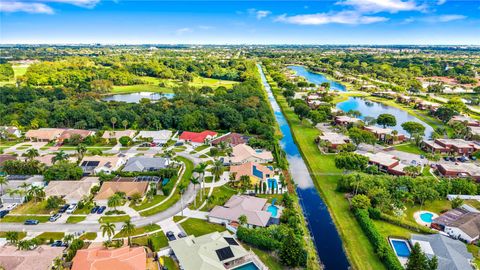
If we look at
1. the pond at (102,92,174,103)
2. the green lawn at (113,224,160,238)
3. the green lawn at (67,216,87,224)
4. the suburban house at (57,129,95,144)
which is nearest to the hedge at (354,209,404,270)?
the green lawn at (113,224,160,238)

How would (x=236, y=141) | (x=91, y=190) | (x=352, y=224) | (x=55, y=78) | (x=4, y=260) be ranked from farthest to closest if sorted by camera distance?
1. (x=55, y=78)
2. (x=236, y=141)
3. (x=91, y=190)
4. (x=352, y=224)
5. (x=4, y=260)

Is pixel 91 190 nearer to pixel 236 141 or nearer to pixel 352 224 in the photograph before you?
pixel 236 141

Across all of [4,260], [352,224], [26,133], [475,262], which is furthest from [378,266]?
[26,133]

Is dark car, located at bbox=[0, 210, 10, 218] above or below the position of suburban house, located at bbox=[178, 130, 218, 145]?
below

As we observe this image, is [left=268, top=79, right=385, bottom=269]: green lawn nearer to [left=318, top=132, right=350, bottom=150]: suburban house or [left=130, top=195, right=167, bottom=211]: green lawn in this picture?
[left=318, top=132, right=350, bottom=150]: suburban house

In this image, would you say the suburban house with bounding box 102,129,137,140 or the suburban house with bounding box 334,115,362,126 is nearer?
the suburban house with bounding box 102,129,137,140

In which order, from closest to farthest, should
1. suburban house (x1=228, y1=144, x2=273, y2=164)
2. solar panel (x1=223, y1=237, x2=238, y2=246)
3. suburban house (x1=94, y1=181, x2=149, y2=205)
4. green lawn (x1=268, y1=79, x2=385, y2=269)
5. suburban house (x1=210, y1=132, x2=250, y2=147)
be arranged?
green lawn (x1=268, y1=79, x2=385, y2=269), solar panel (x1=223, y1=237, x2=238, y2=246), suburban house (x1=94, y1=181, x2=149, y2=205), suburban house (x1=228, y1=144, x2=273, y2=164), suburban house (x1=210, y1=132, x2=250, y2=147)

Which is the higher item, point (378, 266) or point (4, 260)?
point (4, 260)
